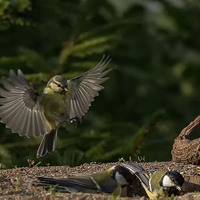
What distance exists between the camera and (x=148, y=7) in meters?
13.6

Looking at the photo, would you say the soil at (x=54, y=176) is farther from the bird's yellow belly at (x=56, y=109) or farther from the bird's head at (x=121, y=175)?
the bird's yellow belly at (x=56, y=109)

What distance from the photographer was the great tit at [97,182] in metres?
4.16

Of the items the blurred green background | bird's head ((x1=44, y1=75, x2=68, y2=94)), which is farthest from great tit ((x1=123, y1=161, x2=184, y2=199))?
the blurred green background

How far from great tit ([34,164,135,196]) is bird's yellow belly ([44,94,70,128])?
776 mm

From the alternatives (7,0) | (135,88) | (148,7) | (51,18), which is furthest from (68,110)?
(148,7)

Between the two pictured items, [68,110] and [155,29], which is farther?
[155,29]

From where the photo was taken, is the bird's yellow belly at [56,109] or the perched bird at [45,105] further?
the bird's yellow belly at [56,109]

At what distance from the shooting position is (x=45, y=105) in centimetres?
502

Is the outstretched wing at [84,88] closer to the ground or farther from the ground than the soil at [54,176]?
farther from the ground

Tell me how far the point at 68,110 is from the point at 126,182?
3.04ft

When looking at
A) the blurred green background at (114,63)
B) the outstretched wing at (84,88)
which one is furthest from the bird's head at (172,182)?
the blurred green background at (114,63)

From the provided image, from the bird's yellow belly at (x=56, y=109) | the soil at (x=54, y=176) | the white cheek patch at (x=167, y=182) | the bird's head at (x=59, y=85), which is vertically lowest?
the soil at (x=54, y=176)

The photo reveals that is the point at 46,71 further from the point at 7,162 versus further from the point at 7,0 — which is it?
the point at 7,162

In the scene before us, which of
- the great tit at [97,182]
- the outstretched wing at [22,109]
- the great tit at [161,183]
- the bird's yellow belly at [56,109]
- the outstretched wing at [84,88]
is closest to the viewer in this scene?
the great tit at [97,182]
